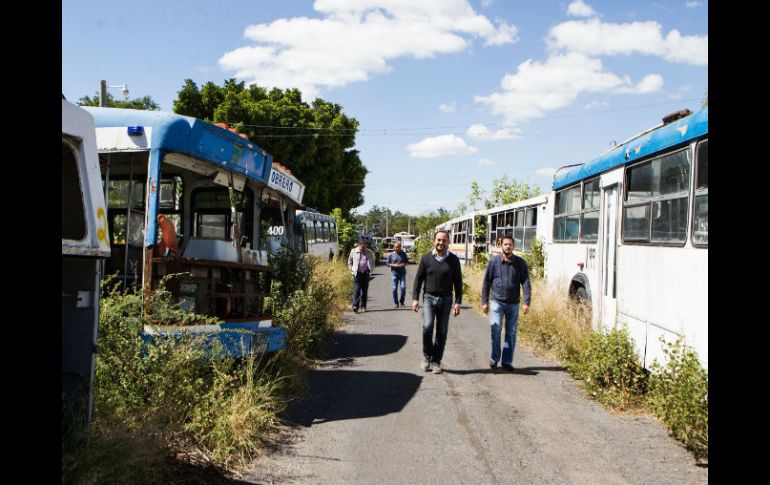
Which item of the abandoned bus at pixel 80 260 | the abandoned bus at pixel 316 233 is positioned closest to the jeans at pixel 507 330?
the abandoned bus at pixel 80 260

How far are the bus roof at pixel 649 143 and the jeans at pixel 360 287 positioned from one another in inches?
232

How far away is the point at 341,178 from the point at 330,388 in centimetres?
3209

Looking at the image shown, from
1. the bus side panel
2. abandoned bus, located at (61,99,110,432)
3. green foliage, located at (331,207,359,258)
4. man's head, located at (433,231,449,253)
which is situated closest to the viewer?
abandoned bus, located at (61,99,110,432)

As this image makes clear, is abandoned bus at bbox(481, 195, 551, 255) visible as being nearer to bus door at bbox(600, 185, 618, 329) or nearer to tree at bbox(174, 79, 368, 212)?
bus door at bbox(600, 185, 618, 329)

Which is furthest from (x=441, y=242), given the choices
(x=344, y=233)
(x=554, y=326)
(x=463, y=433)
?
(x=344, y=233)

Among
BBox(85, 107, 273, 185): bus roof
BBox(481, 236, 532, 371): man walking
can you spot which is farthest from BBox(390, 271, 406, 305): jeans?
BBox(85, 107, 273, 185): bus roof

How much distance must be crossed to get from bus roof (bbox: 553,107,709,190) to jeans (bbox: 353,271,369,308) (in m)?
5.90

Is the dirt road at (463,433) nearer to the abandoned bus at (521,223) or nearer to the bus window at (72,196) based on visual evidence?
the bus window at (72,196)

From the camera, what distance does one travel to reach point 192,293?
6.35 meters

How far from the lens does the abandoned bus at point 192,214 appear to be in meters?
6.08

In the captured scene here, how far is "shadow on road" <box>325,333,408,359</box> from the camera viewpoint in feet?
32.8

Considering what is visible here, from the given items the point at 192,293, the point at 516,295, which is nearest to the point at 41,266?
the point at 192,293

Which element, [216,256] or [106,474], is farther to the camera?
[216,256]
